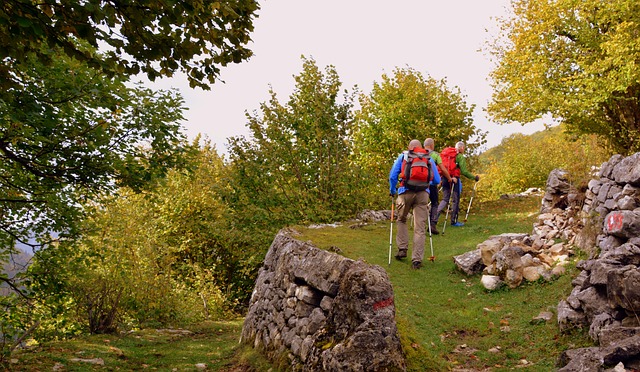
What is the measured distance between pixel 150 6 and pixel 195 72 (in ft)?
3.78

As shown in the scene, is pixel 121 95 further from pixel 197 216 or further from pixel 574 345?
pixel 197 216

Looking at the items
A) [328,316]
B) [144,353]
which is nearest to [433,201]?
[328,316]

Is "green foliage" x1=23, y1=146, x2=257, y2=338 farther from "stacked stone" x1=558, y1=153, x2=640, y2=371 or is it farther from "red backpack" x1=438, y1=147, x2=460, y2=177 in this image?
"stacked stone" x1=558, y1=153, x2=640, y2=371

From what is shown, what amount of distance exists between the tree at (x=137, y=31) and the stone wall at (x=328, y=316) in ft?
11.0

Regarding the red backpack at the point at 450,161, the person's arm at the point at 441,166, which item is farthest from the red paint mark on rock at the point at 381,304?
the red backpack at the point at 450,161

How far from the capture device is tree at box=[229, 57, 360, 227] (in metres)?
18.1

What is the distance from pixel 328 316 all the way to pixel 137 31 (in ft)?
14.8

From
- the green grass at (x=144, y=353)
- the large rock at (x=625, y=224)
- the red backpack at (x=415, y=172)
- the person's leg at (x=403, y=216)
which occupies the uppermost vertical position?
the red backpack at (x=415, y=172)

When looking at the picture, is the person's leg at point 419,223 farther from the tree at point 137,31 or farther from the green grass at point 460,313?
the tree at point 137,31

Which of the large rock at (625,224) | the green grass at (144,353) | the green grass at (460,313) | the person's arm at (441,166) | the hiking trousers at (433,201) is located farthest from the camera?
the hiking trousers at (433,201)

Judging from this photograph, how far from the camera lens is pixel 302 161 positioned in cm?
1959

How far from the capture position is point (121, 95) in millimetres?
10969

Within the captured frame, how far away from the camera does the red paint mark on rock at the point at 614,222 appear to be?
28.0 ft

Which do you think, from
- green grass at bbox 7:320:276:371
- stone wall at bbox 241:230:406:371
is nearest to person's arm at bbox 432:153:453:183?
stone wall at bbox 241:230:406:371
